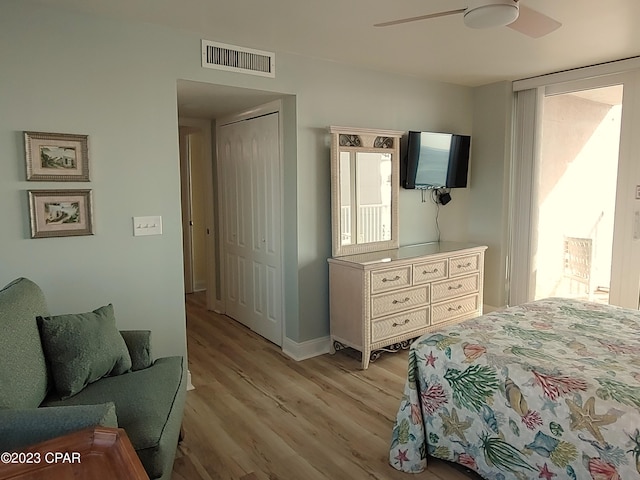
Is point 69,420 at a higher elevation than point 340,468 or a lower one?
higher

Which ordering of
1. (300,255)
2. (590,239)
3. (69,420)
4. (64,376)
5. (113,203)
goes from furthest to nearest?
(590,239) → (300,255) → (113,203) → (64,376) → (69,420)

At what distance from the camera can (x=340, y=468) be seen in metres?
2.35

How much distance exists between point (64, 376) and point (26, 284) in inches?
21.2

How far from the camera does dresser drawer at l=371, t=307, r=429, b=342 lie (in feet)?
11.9

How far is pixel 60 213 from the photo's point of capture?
2.70 m

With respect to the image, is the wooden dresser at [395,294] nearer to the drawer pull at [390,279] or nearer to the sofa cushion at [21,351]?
the drawer pull at [390,279]

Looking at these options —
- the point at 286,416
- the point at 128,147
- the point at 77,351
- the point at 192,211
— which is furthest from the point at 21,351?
the point at 192,211

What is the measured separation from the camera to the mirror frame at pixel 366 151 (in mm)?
3752

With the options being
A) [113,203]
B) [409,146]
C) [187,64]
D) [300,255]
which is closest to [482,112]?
[409,146]

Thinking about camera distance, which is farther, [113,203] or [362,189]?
[362,189]

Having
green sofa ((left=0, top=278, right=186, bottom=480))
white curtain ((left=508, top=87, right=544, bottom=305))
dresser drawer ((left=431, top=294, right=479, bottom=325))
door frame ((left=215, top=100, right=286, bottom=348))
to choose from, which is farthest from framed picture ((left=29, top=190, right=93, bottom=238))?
white curtain ((left=508, top=87, right=544, bottom=305))

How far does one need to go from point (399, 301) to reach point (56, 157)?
265 centimetres

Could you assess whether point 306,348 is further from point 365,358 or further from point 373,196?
point 373,196

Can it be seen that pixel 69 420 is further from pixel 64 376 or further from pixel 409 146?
pixel 409 146
